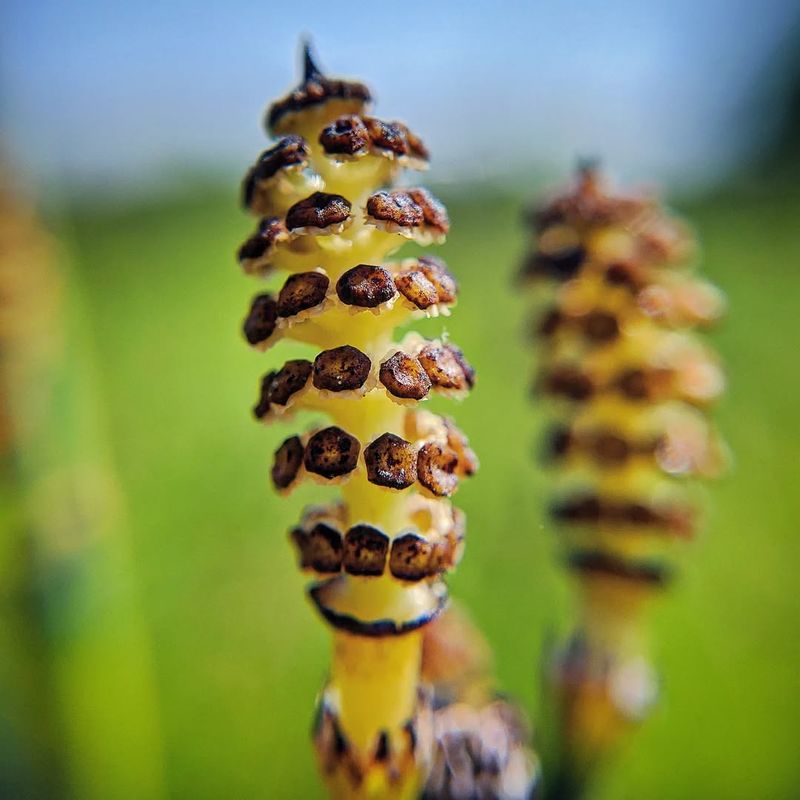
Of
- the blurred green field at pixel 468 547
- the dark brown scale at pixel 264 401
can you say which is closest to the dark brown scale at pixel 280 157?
the dark brown scale at pixel 264 401

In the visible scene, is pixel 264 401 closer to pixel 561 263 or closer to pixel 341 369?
pixel 341 369

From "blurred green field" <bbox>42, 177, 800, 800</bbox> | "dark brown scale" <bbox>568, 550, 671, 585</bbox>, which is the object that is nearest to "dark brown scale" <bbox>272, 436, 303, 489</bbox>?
"dark brown scale" <bbox>568, 550, 671, 585</bbox>

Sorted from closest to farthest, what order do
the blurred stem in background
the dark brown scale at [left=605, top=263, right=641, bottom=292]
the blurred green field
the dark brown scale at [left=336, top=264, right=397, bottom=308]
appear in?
the dark brown scale at [left=336, top=264, right=397, bottom=308] → the dark brown scale at [left=605, top=263, right=641, bottom=292] → the blurred stem in background → the blurred green field

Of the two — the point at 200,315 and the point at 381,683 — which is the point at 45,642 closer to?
the point at 381,683

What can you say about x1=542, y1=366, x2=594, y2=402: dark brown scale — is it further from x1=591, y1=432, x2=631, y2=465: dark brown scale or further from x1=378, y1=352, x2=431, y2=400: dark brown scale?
x1=378, y1=352, x2=431, y2=400: dark brown scale

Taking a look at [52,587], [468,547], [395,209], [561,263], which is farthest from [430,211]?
[468,547]
